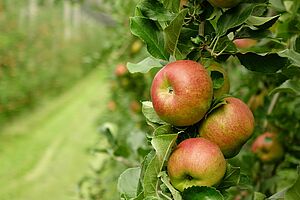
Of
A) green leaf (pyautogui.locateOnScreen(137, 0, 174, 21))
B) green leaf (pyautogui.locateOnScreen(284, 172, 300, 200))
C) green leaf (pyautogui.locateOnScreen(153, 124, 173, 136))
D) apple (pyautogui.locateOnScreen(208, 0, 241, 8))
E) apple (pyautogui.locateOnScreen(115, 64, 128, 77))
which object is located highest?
apple (pyautogui.locateOnScreen(208, 0, 241, 8))

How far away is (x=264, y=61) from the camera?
2.15ft

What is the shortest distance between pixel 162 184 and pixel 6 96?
5382 mm

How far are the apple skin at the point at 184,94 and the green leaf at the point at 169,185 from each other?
0.06m

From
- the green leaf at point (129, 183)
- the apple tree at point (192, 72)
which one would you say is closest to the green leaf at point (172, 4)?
the apple tree at point (192, 72)

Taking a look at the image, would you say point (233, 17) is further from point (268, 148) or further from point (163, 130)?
point (268, 148)

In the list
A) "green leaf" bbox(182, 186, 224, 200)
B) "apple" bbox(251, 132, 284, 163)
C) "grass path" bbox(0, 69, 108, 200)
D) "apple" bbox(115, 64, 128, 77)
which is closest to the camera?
"green leaf" bbox(182, 186, 224, 200)

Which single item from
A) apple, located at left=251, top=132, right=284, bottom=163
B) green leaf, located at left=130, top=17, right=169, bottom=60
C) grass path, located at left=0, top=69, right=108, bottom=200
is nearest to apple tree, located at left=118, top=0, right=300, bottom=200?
green leaf, located at left=130, top=17, right=169, bottom=60

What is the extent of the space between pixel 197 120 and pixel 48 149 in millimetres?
4465

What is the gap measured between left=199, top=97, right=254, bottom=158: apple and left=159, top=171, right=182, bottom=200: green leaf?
67 mm

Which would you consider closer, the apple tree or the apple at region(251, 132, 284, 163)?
the apple tree

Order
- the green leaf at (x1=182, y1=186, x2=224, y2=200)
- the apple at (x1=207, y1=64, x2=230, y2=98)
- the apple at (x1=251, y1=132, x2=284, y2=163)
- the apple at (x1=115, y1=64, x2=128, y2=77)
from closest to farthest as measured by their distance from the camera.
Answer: the green leaf at (x1=182, y1=186, x2=224, y2=200) < the apple at (x1=207, y1=64, x2=230, y2=98) < the apple at (x1=251, y1=132, x2=284, y2=163) < the apple at (x1=115, y1=64, x2=128, y2=77)

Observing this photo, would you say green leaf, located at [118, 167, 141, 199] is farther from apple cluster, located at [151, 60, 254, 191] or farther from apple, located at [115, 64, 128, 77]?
apple, located at [115, 64, 128, 77]

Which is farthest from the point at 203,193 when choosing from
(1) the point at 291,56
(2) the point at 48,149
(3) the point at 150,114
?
(2) the point at 48,149

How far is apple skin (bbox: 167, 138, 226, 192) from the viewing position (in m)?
0.55
